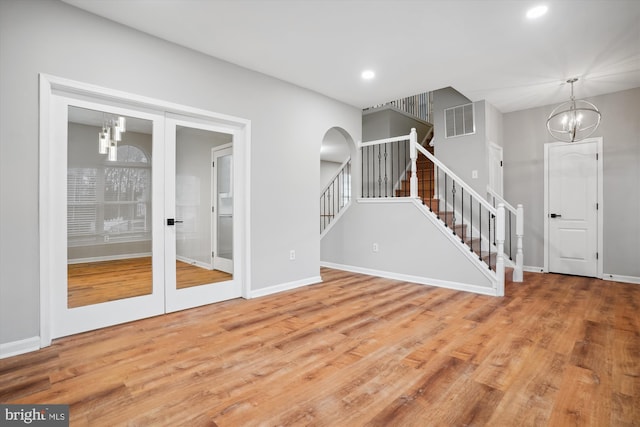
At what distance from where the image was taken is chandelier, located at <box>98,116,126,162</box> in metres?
2.92

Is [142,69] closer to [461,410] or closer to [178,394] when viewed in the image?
[178,394]

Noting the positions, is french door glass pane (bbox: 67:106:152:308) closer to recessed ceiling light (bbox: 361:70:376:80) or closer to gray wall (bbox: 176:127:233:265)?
gray wall (bbox: 176:127:233:265)

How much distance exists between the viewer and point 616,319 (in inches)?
125

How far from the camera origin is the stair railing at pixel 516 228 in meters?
4.81

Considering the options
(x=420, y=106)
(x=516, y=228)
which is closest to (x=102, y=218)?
(x=516, y=228)

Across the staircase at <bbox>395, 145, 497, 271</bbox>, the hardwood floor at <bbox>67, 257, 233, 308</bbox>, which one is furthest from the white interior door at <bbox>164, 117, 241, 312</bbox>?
the staircase at <bbox>395, 145, 497, 271</bbox>

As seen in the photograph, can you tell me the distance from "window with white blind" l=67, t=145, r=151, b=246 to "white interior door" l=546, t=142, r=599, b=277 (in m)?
6.12

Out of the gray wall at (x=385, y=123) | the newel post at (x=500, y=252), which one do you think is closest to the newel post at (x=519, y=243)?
the newel post at (x=500, y=252)

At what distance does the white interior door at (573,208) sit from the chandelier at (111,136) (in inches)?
248

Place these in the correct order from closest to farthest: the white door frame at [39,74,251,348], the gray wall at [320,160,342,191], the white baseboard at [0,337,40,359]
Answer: the white baseboard at [0,337,40,359] < the white door frame at [39,74,251,348] < the gray wall at [320,160,342,191]

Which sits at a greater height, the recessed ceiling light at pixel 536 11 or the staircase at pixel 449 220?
the recessed ceiling light at pixel 536 11

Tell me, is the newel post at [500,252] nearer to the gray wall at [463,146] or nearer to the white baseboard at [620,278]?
the gray wall at [463,146]

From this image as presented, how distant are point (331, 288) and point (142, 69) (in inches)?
132

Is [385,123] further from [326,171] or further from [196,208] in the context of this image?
[196,208]
